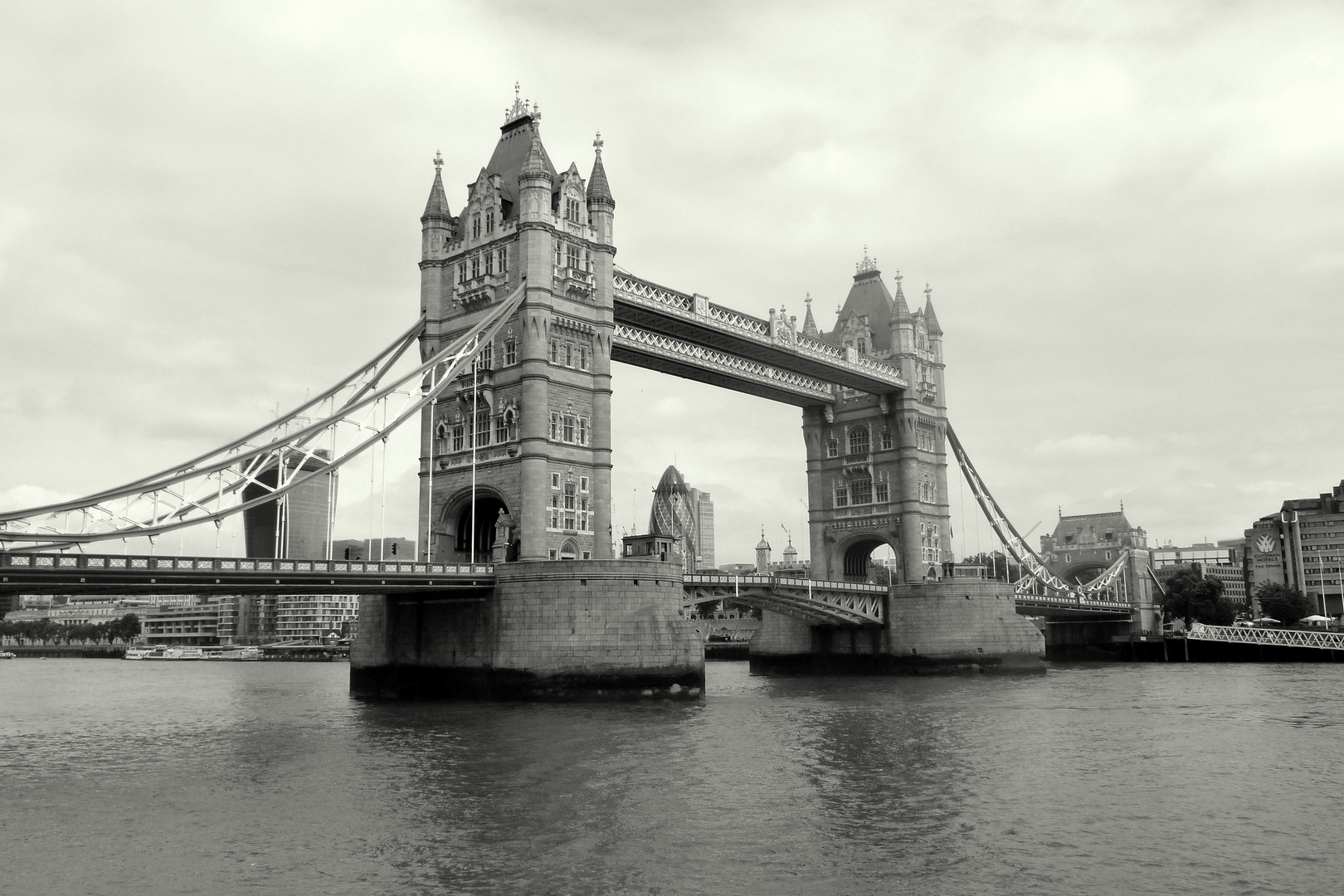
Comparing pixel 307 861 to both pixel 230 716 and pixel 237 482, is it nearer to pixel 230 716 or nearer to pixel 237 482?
pixel 237 482

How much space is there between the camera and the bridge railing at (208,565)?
3650 centimetres

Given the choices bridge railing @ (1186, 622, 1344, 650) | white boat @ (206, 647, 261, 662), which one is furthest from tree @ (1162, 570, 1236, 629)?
white boat @ (206, 647, 261, 662)

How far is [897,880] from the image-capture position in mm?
19188

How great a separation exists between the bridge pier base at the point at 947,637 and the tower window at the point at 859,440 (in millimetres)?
12942

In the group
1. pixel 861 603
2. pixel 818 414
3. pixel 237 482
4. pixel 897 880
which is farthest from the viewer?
pixel 818 414

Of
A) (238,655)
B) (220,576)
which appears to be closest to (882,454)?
(220,576)

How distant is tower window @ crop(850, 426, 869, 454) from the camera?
282 ft

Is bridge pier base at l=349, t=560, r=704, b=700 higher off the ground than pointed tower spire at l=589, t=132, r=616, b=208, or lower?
lower

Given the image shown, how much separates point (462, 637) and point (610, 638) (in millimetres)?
7312

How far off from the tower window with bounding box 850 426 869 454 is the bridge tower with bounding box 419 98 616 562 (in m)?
32.5

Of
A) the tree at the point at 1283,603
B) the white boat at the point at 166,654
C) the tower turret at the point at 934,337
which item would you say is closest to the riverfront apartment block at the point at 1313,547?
the tree at the point at 1283,603

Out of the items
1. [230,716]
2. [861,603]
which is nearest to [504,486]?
[230,716]

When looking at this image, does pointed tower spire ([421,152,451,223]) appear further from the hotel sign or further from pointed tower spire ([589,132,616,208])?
the hotel sign

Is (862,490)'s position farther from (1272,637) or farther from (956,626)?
(1272,637)
